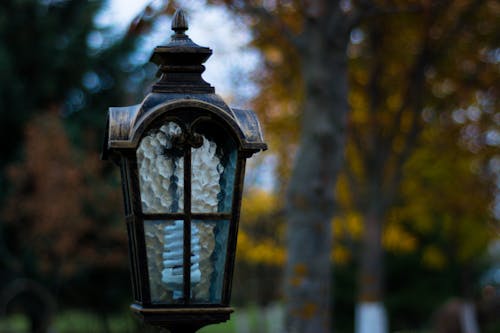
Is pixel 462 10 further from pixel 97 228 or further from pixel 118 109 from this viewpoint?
pixel 118 109

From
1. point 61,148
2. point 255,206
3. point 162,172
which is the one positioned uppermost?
point 61,148

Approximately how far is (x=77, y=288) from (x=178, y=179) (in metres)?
19.7

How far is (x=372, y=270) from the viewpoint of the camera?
1536cm

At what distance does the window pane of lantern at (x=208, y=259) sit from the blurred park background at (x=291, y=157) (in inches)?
278

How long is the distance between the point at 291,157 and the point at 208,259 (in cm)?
1682

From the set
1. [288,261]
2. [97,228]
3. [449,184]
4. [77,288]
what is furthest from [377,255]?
[77,288]

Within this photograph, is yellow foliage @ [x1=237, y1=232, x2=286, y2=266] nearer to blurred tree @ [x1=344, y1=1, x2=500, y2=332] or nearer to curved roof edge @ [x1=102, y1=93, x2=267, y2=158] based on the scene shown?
blurred tree @ [x1=344, y1=1, x2=500, y2=332]

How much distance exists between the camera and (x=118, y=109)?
3238mm

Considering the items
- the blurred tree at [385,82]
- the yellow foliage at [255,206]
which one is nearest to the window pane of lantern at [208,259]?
the blurred tree at [385,82]

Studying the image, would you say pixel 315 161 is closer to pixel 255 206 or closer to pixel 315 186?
pixel 315 186

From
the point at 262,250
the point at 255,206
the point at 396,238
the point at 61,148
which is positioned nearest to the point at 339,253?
the point at 396,238

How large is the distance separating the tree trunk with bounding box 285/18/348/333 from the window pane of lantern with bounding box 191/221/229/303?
571cm

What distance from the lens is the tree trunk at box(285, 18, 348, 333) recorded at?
8.90 meters

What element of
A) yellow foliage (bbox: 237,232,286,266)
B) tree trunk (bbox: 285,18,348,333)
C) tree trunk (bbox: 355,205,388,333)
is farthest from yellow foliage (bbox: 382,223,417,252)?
tree trunk (bbox: 285,18,348,333)
